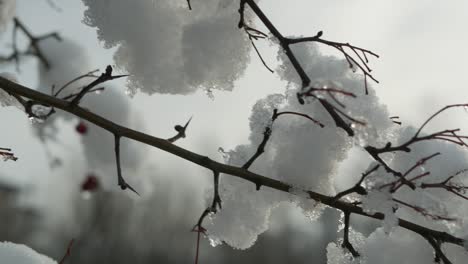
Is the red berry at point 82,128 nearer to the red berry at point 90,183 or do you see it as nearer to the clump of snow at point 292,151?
the red berry at point 90,183

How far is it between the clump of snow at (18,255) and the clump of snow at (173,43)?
0.58 meters

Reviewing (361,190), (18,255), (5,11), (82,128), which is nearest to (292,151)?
(361,190)

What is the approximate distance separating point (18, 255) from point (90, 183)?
2.32ft

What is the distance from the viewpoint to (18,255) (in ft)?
5.23

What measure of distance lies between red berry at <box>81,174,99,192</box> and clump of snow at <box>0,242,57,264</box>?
2.04 feet

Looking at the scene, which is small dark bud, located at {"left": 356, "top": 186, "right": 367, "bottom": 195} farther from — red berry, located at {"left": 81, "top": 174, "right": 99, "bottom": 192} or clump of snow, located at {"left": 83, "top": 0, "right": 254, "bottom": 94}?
red berry, located at {"left": 81, "top": 174, "right": 99, "bottom": 192}

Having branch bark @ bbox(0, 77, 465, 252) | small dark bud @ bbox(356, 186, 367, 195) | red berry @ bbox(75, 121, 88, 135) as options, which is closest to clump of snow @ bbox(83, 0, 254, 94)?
branch bark @ bbox(0, 77, 465, 252)

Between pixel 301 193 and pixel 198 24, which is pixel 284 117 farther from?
pixel 198 24

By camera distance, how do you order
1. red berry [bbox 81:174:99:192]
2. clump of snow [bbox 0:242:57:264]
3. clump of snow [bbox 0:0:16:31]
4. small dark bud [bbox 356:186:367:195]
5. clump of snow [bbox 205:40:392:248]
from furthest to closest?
red berry [bbox 81:174:99:192] < clump of snow [bbox 0:0:16:31] < clump of snow [bbox 0:242:57:264] < clump of snow [bbox 205:40:392:248] < small dark bud [bbox 356:186:367:195]

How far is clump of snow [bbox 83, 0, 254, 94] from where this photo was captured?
1.66 metres

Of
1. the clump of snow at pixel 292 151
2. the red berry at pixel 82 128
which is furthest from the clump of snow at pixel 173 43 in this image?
the red berry at pixel 82 128

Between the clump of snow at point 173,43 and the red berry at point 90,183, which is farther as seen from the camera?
the red berry at point 90,183

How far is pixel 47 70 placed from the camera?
7.48 ft

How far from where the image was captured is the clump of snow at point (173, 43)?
1.66m
